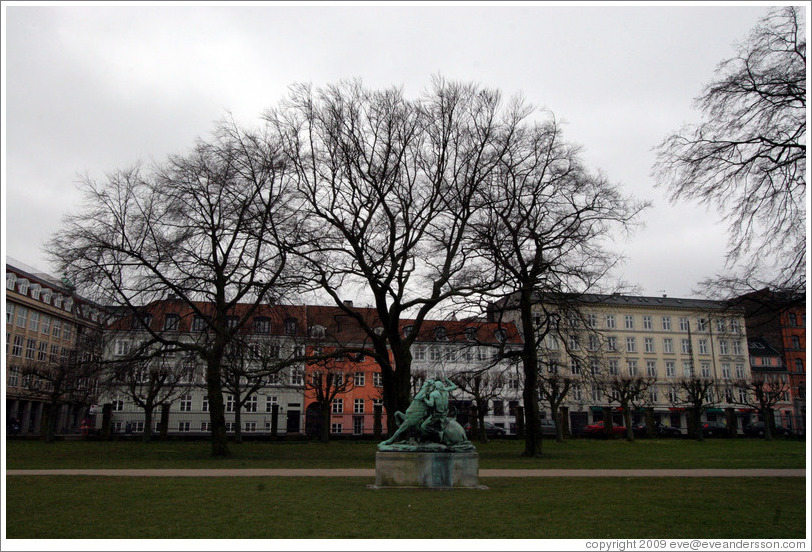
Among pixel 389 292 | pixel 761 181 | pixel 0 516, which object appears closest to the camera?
pixel 0 516

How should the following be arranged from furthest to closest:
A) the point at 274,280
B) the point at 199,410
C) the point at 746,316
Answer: the point at 199,410, the point at 274,280, the point at 746,316

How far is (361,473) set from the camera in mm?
18969

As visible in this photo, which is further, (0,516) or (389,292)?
(389,292)

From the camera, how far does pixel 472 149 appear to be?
27484 millimetres

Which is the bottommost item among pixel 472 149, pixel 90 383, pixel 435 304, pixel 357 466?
pixel 357 466

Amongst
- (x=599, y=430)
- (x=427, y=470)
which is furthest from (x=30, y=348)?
(x=427, y=470)

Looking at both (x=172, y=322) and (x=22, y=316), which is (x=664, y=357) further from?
(x=22, y=316)

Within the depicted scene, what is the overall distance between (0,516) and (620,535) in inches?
333

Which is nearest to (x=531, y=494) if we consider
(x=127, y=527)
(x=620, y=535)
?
(x=620, y=535)

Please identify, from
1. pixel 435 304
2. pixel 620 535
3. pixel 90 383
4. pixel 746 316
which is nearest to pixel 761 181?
pixel 746 316

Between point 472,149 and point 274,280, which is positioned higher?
point 472,149

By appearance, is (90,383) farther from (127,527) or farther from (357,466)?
(127,527)

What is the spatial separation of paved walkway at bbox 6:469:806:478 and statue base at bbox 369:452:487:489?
418 centimetres

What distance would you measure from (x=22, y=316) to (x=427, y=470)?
201 ft
